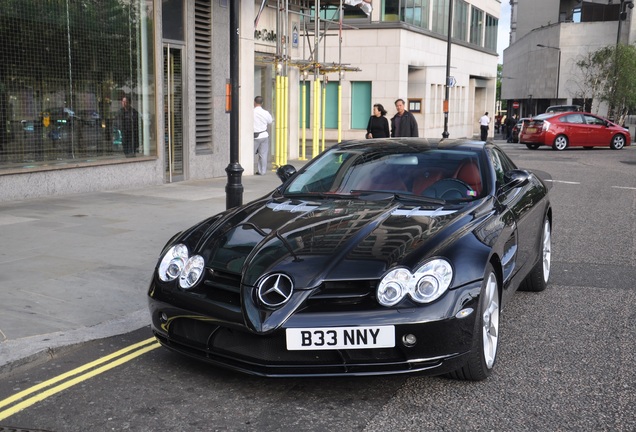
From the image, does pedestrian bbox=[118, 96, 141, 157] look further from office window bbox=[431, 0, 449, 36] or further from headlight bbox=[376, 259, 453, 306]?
office window bbox=[431, 0, 449, 36]

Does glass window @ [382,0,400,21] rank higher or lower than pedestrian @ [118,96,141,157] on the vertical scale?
higher

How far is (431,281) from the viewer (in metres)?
4.07

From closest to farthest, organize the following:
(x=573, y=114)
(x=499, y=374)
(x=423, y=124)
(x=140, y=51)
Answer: (x=499, y=374) < (x=140, y=51) < (x=573, y=114) < (x=423, y=124)

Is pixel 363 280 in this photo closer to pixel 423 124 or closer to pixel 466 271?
pixel 466 271

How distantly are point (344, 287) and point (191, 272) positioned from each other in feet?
3.22

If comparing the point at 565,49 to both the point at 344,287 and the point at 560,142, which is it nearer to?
the point at 560,142

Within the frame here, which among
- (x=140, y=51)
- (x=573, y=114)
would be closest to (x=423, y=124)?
(x=573, y=114)

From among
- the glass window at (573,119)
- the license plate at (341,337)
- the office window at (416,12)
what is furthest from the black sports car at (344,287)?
the office window at (416,12)

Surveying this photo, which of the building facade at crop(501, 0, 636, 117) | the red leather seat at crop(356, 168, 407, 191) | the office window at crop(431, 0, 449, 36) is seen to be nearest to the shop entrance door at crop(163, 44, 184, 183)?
the red leather seat at crop(356, 168, 407, 191)

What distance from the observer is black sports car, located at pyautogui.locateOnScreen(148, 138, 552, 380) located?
13.0 ft

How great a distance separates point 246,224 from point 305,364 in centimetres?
128

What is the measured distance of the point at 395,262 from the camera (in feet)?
13.5

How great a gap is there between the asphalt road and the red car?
92.6 ft

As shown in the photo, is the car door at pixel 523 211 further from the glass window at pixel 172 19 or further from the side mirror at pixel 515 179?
the glass window at pixel 172 19
